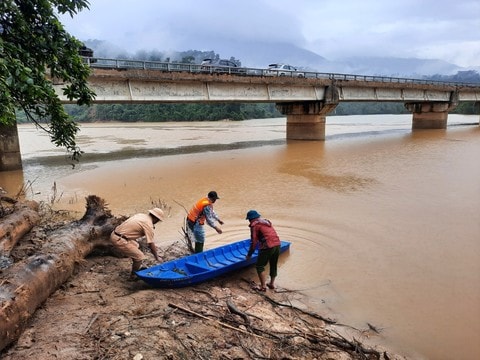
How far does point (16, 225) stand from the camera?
598 cm

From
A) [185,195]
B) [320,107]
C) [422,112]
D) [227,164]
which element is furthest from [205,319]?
[422,112]

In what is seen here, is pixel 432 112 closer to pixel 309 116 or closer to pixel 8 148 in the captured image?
pixel 309 116

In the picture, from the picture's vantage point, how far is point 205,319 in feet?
14.1

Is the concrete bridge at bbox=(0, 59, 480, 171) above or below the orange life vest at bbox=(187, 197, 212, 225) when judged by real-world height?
above

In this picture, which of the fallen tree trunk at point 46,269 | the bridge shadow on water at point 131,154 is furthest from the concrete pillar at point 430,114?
the fallen tree trunk at point 46,269

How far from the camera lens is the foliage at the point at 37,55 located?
3.92 m

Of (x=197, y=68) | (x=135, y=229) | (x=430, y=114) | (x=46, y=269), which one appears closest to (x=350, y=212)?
(x=135, y=229)

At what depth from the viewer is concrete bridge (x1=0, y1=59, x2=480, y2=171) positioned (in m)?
17.8

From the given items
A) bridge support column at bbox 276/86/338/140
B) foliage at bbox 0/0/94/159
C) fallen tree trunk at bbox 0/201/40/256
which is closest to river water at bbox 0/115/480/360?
fallen tree trunk at bbox 0/201/40/256

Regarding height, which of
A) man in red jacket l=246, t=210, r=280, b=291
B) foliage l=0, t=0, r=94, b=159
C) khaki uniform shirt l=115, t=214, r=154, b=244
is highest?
foliage l=0, t=0, r=94, b=159

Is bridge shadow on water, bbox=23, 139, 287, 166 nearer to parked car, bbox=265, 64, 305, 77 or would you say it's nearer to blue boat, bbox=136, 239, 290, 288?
parked car, bbox=265, 64, 305, 77

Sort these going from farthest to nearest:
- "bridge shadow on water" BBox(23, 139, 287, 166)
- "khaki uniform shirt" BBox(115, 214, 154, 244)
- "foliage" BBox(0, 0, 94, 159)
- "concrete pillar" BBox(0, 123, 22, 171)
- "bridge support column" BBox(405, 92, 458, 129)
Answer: "bridge support column" BBox(405, 92, 458, 129)
"bridge shadow on water" BBox(23, 139, 287, 166)
"concrete pillar" BBox(0, 123, 22, 171)
"khaki uniform shirt" BBox(115, 214, 154, 244)
"foliage" BBox(0, 0, 94, 159)

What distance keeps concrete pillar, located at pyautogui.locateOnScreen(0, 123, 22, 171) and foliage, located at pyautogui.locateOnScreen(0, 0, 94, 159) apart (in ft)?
43.2

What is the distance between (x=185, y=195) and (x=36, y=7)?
8.44 meters
